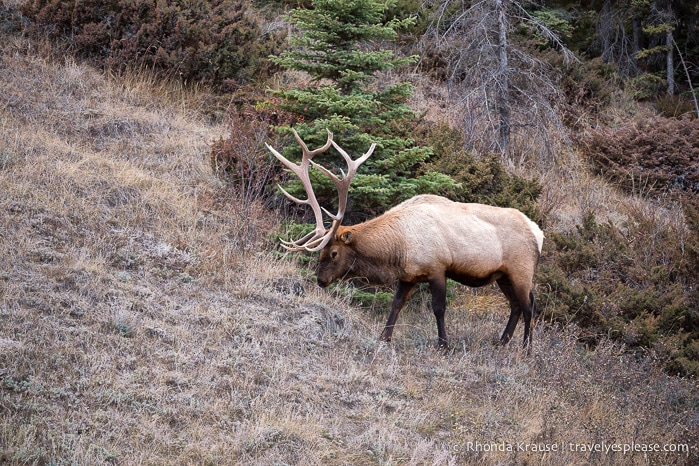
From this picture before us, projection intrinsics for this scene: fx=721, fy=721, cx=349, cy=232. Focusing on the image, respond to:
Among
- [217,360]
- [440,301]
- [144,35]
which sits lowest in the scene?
[217,360]

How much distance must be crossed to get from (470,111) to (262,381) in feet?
26.5

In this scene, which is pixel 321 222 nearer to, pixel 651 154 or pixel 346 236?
pixel 346 236

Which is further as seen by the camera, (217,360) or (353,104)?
(353,104)

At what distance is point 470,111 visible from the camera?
12781 mm

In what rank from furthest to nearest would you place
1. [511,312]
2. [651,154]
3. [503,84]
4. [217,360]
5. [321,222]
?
1. [651,154]
2. [503,84]
3. [511,312]
4. [321,222]
5. [217,360]

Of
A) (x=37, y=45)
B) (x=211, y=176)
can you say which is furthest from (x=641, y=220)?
(x=37, y=45)

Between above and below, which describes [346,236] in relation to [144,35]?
below

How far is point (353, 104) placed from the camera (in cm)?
838

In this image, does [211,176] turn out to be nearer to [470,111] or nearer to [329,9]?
[329,9]

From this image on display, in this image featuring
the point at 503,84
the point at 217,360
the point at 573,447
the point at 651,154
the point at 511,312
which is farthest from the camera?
the point at 651,154

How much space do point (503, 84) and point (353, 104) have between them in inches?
191

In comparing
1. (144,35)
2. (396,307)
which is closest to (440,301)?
(396,307)

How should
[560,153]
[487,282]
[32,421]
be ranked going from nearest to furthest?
[32,421]
[487,282]
[560,153]

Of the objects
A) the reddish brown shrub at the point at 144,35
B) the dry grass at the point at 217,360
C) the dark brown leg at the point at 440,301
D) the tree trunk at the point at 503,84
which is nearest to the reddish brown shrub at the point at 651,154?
the tree trunk at the point at 503,84
